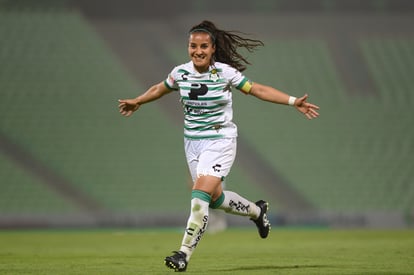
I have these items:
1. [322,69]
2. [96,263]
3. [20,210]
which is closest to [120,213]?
[20,210]

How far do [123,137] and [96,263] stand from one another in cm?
1205

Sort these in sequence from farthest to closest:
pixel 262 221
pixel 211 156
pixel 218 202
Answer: pixel 262 221 → pixel 218 202 → pixel 211 156

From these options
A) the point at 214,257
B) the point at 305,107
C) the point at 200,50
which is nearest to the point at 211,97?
the point at 200,50

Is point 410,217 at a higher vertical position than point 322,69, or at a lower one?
lower

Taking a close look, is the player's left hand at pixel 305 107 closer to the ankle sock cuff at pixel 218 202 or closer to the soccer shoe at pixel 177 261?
the ankle sock cuff at pixel 218 202

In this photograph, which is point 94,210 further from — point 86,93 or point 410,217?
point 410,217

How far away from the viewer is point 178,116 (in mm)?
20844

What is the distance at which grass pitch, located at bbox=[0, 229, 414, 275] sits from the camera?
7.17m

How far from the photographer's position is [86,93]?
2056 centimetres

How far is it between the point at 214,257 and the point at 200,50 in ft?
8.99

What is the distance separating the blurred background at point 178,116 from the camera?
19.1m

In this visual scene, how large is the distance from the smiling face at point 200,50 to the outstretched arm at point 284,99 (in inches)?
18.7

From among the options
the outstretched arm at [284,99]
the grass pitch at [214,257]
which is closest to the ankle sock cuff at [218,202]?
Result: the grass pitch at [214,257]

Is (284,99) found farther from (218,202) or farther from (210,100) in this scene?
(218,202)
